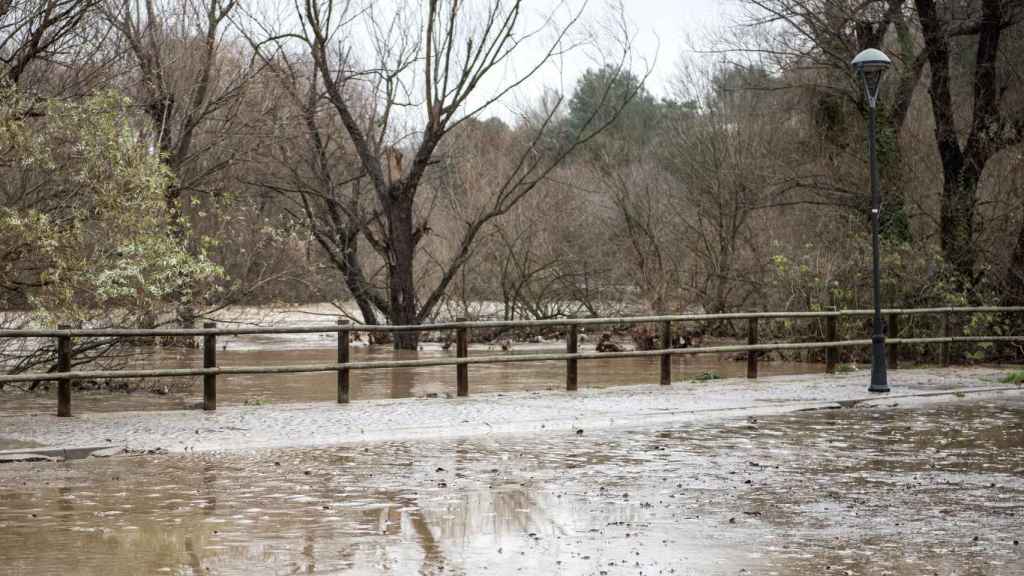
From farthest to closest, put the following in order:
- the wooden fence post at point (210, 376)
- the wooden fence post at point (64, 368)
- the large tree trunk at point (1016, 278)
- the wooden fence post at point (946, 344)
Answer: the large tree trunk at point (1016, 278), the wooden fence post at point (946, 344), the wooden fence post at point (210, 376), the wooden fence post at point (64, 368)

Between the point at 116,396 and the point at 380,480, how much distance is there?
35.4 feet

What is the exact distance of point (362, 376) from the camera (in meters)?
25.7

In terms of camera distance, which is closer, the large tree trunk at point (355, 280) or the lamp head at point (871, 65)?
the lamp head at point (871, 65)

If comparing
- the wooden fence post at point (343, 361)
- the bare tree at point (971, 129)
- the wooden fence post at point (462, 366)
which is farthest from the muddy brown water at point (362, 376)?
the bare tree at point (971, 129)

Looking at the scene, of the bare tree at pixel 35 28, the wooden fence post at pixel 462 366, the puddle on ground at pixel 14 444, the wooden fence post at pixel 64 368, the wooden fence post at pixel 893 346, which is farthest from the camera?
the wooden fence post at pixel 893 346

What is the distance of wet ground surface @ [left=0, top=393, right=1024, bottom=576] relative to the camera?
7.46 meters

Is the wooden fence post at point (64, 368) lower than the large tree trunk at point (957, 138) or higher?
lower

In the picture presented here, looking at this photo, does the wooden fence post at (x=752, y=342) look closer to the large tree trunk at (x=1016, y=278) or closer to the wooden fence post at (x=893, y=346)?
the wooden fence post at (x=893, y=346)

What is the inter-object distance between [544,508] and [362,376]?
16824mm

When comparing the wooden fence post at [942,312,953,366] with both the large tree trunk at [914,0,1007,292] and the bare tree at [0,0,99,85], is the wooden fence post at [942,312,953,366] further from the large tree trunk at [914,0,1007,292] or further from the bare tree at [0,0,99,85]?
the bare tree at [0,0,99,85]

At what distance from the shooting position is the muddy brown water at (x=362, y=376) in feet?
63.7

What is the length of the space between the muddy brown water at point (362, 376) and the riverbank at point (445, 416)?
3128 millimetres

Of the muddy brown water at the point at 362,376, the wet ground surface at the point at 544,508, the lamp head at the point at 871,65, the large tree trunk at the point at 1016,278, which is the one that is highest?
the lamp head at the point at 871,65

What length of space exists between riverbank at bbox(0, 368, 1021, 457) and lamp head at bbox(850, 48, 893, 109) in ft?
14.6
